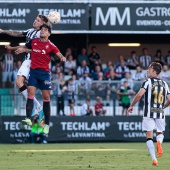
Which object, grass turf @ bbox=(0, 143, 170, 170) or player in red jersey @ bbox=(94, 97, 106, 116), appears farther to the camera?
Result: player in red jersey @ bbox=(94, 97, 106, 116)

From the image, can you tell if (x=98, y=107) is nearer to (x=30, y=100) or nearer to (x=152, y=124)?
(x=30, y=100)

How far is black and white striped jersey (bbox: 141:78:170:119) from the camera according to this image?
1534cm

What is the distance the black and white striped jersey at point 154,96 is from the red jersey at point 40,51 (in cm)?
278

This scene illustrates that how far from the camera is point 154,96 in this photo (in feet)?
50.7

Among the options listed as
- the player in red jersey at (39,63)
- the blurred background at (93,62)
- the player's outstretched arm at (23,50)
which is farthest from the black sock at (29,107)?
the blurred background at (93,62)

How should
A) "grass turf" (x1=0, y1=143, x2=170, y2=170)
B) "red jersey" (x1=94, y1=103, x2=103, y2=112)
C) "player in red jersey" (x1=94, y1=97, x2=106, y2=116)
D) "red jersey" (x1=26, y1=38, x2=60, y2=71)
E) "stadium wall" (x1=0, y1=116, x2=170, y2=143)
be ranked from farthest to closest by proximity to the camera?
"red jersey" (x1=94, y1=103, x2=103, y2=112) → "player in red jersey" (x1=94, y1=97, x2=106, y2=116) → "stadium wall" (x1=0, y1=116, x2=170, y2=143) → "red jersey" (x1=26, y1=38, x2=60, y2=71) → "grass turf" (x1=0, y1=143, x2=170, y2=170)

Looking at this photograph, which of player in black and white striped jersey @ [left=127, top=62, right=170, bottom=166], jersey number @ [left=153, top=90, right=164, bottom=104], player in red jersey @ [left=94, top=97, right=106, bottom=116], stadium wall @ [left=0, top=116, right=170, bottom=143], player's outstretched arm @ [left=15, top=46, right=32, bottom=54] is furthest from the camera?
player in red jersey @ [left=94, top=97, right=106, bottom=116]

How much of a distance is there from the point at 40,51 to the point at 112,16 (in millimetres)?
13205

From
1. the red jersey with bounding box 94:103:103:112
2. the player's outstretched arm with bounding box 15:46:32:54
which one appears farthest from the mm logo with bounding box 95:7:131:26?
the player's outstretched arm with bounding box 15:46:32:54

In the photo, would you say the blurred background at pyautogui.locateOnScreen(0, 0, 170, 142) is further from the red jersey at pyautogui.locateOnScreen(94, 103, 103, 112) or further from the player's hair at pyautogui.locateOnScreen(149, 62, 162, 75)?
the player's hair at pyautogui.locateOnScreen(149, 62, 162, 75)

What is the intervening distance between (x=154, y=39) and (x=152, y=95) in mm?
19857

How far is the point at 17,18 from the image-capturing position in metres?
29.5

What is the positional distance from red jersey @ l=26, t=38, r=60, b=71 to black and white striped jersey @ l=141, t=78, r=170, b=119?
2782mm

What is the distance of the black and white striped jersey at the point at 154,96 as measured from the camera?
15.3 meters
